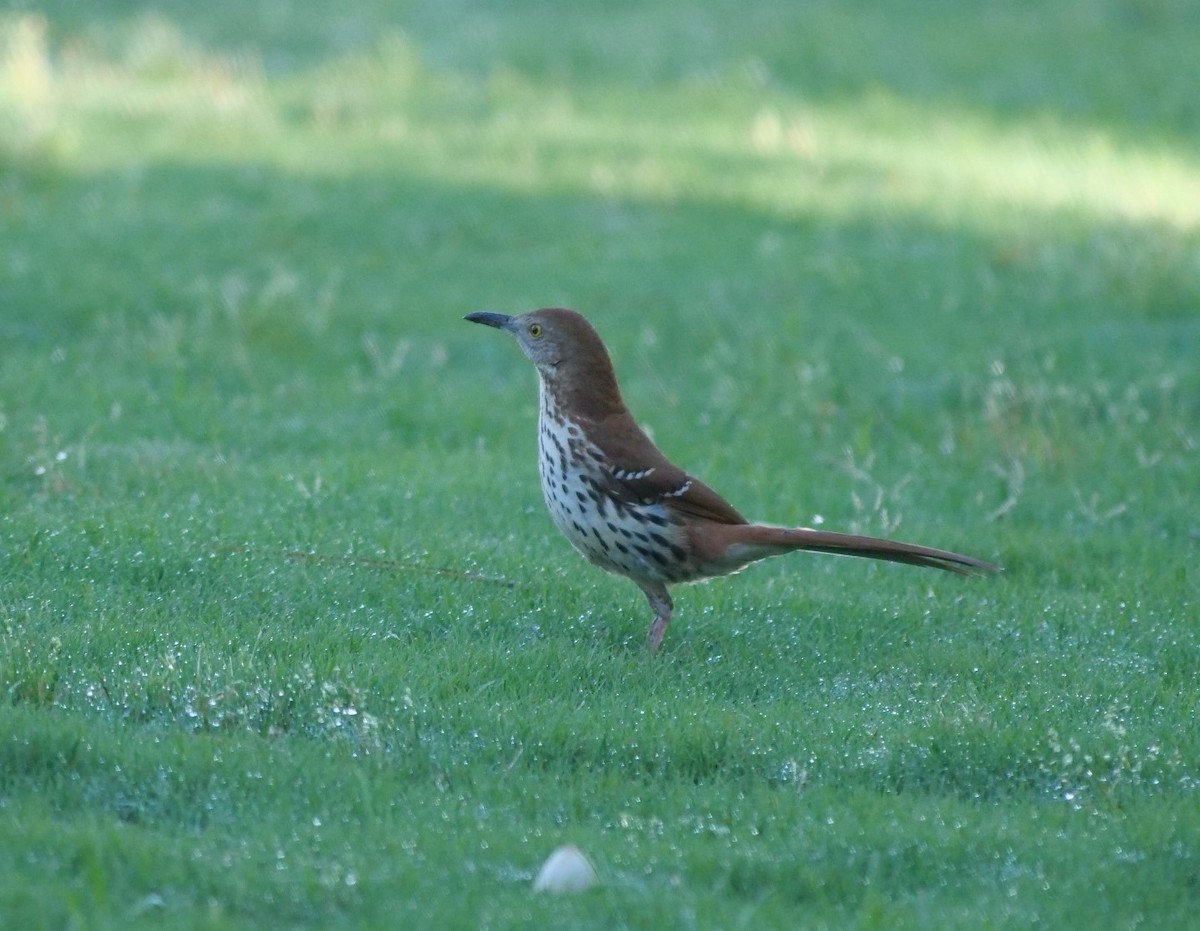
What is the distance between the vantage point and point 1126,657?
223 inches

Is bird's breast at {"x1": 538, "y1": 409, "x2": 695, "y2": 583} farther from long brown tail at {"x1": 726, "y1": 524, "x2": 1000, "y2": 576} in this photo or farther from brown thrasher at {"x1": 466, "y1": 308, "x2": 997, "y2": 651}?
long brown tail at {"x1": 726, "y1": 524, "x2": 1000, "y2": 576}

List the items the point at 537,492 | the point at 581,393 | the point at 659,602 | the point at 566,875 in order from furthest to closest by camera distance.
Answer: the point at 537,492, the point at 581,393, the point at 659,602, the point at 566,875

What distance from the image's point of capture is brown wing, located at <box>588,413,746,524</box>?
555 cm

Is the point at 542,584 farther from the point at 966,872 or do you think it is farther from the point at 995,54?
the point at 995,54

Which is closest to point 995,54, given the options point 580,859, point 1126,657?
point 1126,657

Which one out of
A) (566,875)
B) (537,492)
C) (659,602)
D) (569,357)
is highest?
(569,357)

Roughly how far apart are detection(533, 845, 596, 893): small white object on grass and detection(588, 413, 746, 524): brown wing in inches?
75.6

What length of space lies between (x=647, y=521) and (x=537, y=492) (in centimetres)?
166

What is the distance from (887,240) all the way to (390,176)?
356 centimetres

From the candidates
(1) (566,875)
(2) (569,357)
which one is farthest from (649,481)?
(1) (566,875)

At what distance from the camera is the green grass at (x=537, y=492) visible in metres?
4.07

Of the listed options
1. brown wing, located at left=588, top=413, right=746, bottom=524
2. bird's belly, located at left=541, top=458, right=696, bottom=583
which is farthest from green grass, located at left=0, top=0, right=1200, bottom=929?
brown wing, located at left=588, top=413, right=746, bottom=524

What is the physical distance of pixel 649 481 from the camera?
5551mm

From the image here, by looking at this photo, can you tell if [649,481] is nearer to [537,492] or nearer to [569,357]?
[569,357]
